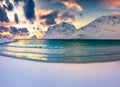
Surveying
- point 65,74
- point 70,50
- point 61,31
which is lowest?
point 65,74

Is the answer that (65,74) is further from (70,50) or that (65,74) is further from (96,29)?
(96,29)

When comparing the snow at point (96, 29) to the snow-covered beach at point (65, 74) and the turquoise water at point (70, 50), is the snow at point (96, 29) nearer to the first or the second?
the turquoise water at point (70, 50)

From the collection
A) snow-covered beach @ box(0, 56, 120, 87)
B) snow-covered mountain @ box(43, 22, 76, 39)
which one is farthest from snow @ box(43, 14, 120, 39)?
snow-covered beach @ box(0, 56, 120, 87)

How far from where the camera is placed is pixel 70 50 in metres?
1.68

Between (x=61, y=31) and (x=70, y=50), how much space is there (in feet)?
0.46

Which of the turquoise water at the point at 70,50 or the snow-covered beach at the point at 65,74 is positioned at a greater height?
the turquoise water at the point at 70,50

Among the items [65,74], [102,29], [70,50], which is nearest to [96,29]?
[102,29]

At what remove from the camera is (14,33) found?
5.67ft

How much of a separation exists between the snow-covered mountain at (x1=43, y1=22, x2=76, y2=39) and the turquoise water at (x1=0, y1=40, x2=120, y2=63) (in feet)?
0.11

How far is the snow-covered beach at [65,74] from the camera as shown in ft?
5.63

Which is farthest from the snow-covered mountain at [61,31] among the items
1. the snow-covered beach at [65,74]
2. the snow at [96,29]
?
the snow-covered beach at [65,74]

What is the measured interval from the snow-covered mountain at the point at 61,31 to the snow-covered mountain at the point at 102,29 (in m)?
0.04

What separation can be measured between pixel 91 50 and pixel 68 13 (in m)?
0.29

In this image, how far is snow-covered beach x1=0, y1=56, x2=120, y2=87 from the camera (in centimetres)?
172
